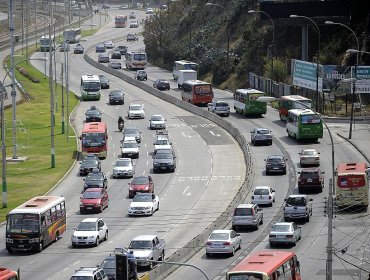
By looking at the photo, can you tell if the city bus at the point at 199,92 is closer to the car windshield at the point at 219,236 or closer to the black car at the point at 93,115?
the black car at the point at 93,115

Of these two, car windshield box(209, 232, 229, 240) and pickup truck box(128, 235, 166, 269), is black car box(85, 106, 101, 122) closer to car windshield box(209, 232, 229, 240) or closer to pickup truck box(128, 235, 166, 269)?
car windshield box(209, 232, 229, 240)

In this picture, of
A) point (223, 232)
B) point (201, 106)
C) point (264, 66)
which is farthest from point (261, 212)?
point (264, 66)

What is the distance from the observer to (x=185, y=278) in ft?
185

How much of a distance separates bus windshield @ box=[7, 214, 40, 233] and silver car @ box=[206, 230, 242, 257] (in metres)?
10.2

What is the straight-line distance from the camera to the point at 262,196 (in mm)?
76000

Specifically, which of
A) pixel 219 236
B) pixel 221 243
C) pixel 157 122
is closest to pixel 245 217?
pixel 219 236

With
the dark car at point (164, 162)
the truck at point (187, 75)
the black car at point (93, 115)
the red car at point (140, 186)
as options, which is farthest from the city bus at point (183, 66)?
the red car at point (140, 186)

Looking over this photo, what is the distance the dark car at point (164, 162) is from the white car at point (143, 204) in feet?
49.0

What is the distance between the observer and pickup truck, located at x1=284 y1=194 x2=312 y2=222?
70.2m

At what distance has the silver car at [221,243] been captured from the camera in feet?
201

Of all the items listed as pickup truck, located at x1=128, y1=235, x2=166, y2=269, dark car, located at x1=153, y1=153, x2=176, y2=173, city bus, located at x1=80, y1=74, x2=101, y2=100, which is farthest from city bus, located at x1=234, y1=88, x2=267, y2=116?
pickup truck, located at x1=128, y1=235, x2=166, y2=269

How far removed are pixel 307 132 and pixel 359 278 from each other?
150 ft

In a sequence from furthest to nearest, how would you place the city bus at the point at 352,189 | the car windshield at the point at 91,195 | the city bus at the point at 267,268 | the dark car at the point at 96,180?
1. the dark car at the point at 96,180
2. the car windshield at the point at 91,195
3. the city bus at the point at 352,189
4. the city bus at the point at 267,268

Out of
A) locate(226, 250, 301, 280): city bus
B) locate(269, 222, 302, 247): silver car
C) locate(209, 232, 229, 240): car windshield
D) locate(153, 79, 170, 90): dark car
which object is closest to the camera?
locate(226, 250, 301, 280): city bus
